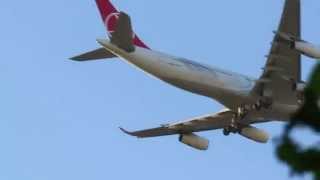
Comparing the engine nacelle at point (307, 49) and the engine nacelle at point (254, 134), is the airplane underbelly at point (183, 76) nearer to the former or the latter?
the engine nacelle at point (254, 134)

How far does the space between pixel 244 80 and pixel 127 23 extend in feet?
31.5

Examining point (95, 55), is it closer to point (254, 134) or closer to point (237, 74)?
point (237, 74)

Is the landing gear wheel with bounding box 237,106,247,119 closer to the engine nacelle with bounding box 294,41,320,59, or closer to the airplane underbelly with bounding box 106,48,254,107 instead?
the airplane underbelly with bounding box 106,48,254,107

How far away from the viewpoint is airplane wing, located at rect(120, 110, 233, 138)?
151 ft

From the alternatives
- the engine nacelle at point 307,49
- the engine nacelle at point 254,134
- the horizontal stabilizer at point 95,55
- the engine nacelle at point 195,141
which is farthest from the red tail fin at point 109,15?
the engine nacelle at point 307,49

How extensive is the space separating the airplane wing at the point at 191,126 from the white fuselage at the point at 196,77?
132 inches

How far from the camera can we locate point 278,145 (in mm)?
2875

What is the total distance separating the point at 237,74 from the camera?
142 feet

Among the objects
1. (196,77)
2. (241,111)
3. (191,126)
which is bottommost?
(191,126)

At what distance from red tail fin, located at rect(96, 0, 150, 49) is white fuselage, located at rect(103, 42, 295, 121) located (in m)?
3.12

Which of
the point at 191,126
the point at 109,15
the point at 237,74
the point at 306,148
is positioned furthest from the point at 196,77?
the point at 306,148

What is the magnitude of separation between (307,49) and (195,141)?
44.7ft

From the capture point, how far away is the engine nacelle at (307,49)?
118 feet

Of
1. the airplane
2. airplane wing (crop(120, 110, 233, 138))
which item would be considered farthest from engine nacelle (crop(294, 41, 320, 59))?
airplane wing (crop(120, 110, 233, 138))
